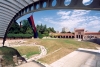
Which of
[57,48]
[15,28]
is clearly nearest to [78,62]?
[57,48]

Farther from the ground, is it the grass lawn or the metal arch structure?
the metal arch structure

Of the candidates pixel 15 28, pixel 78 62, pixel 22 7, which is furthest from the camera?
pixel 15 28

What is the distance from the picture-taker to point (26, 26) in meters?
54.4

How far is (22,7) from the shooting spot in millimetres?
14938

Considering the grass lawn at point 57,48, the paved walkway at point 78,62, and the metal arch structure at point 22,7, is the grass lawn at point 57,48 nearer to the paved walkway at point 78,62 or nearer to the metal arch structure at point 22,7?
the paved walkway at point 78,62

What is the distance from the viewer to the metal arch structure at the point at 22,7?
7740 millimetres

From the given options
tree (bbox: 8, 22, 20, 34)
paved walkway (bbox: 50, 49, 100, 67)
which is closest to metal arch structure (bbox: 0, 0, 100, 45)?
paved walkway (bbox: 50, 49, 100, 67)

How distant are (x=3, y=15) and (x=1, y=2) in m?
3.77

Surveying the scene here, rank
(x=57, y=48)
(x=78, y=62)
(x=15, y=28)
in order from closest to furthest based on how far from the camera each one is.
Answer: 1. (x=78, y=62)
2. (x=57, y=48)
3. (x=15, y=28)

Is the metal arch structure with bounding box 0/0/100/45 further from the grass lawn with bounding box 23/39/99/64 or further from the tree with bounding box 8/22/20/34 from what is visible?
the tree with bounding box 8/22/20/34

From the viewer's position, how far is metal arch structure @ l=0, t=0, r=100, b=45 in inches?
305

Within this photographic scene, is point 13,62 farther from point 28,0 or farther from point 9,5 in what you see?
point 28,0

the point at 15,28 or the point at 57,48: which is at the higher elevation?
the point at 15,28

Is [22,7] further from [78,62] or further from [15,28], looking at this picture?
[15,28]
